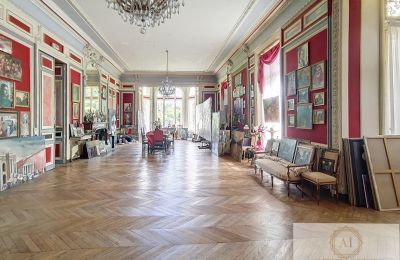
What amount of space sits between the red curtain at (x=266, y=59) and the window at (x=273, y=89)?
10 centimetres

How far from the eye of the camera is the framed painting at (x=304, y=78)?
531cm

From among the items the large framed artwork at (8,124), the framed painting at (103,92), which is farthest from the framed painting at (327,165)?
the framed painting at (103,92)

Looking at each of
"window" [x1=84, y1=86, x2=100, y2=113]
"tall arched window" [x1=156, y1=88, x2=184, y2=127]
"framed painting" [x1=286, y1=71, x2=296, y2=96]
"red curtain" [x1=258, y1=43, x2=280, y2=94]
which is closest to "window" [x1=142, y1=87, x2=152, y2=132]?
"tall arched window" [x1=156, y1=88, x2=184, y2=127]

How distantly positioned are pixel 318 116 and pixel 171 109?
16257mm

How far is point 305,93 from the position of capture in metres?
5.43

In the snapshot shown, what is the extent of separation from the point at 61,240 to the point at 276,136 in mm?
5790

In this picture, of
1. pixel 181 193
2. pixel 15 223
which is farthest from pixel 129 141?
pixel 15 223

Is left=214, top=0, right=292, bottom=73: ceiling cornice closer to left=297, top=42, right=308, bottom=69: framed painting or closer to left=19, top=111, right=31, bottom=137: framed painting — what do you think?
left=297, top=42, right=308, bottom=69: framed painting

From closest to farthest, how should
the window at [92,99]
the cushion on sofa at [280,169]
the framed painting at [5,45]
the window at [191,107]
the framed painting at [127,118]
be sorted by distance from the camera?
the cushion on sofa at [280,169] < the framed painting at [5,45] < the window at [92,99] < the framed painting at [127,118] < the window at [191,107]

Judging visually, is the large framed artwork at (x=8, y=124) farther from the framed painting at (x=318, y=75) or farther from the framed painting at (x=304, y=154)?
the framed painting at (x=318, y=75)

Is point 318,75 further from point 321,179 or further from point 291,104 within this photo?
point 321,179

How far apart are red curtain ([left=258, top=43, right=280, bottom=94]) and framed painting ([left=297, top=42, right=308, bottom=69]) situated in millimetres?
1415

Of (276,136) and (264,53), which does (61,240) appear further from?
(264,53)

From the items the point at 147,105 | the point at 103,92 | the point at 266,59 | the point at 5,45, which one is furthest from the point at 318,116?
the point at 147,105
